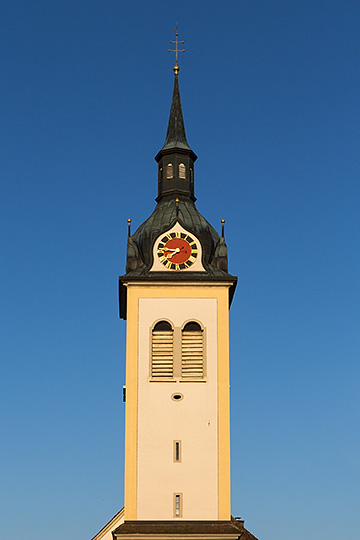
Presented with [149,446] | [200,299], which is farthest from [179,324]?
[149,446]

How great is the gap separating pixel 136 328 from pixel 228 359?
149 inches

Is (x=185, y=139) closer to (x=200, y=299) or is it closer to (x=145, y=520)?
(x=200, y=299)

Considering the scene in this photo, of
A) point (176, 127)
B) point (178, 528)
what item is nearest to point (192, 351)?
point (178, 528)

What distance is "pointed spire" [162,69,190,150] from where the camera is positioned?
1995 inches

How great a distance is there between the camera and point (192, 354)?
149 ft

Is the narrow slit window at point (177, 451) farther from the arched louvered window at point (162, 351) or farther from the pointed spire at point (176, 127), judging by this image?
the pointed spire at point (176, 127)

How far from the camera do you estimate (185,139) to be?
5122 cm

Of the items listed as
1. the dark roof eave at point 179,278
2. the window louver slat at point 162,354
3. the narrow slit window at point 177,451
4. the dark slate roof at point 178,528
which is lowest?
the dark slate roof at point 178,528

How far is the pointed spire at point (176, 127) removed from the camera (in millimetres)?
50672

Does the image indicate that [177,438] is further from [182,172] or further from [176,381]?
[182,172]

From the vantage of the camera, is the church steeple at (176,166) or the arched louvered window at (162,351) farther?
the church steeple at (176,166)

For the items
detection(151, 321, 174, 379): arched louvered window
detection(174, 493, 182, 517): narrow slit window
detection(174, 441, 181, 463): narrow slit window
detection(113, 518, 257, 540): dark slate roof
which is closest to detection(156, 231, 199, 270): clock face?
detection(151, 321, 174, 379): arched louvered window

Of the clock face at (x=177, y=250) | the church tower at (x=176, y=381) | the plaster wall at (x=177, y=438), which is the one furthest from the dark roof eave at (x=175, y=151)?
the plaster wall at (x=177, y=438)

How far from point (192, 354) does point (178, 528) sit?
6752 mm
